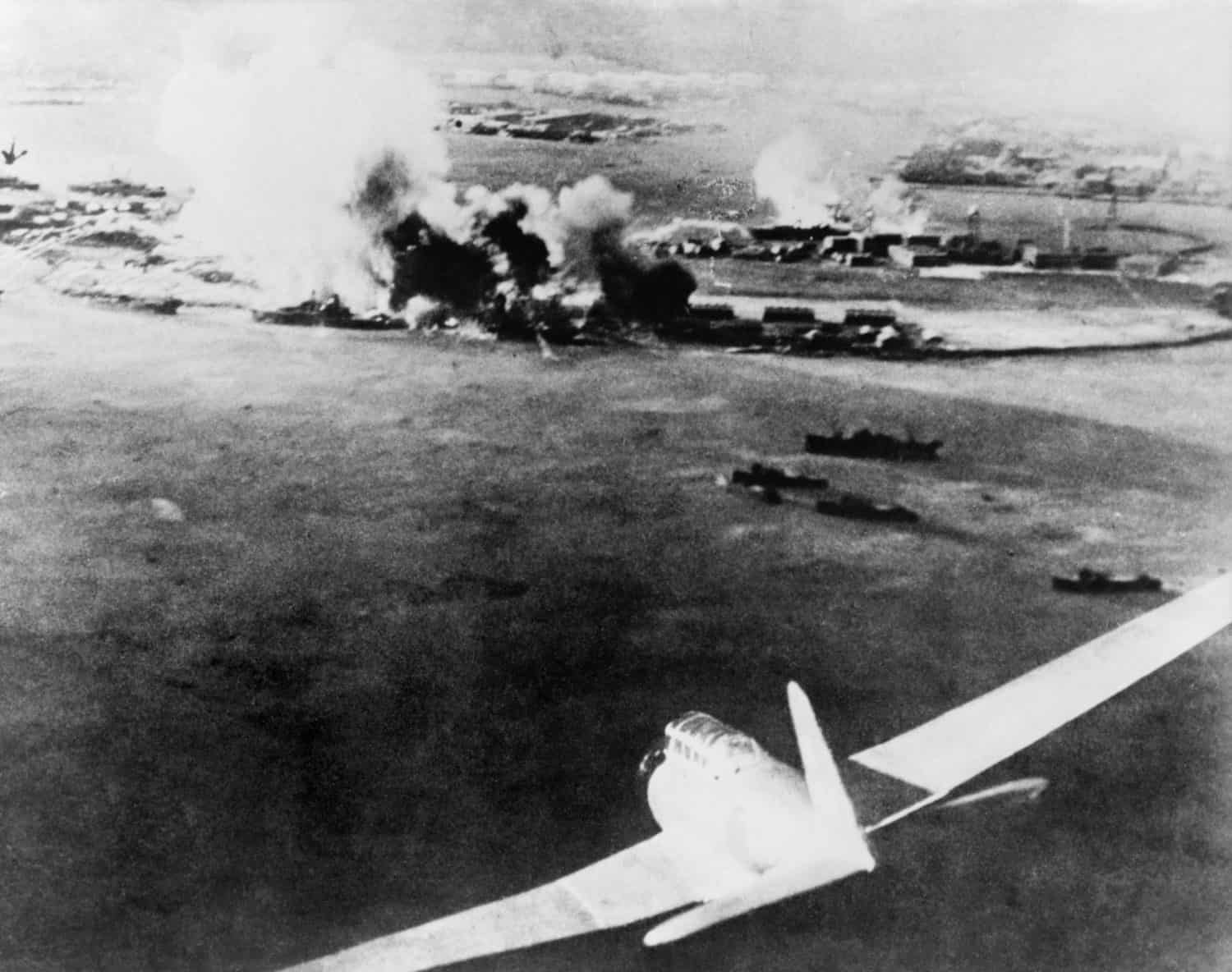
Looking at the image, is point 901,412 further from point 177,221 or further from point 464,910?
Answer: point 177,221

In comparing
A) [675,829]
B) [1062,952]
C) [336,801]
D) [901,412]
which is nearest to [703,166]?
[901,412]

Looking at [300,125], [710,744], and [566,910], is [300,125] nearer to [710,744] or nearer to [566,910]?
[710,744]

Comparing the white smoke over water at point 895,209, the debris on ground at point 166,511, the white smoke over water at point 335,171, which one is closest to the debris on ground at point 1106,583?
the white smoke over water at point 895,209

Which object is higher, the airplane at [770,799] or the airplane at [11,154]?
the airplane at [11,154]

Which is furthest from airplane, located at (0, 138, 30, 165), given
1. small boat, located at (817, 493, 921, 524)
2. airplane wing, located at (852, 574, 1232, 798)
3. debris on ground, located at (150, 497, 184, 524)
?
airplane wing, located at (852, 574, 1232, 798)

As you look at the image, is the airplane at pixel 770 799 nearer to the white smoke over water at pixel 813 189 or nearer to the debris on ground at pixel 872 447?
the debris on ground at pixel 872 447

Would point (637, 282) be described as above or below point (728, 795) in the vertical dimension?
above

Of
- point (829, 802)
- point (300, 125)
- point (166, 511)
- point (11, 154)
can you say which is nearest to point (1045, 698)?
point (829, 802)

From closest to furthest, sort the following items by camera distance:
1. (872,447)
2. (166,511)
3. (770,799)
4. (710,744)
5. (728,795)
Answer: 1. (770,799)
2. (728,795)
3. (710,744)
4. (872,447)
5. (166,511)
